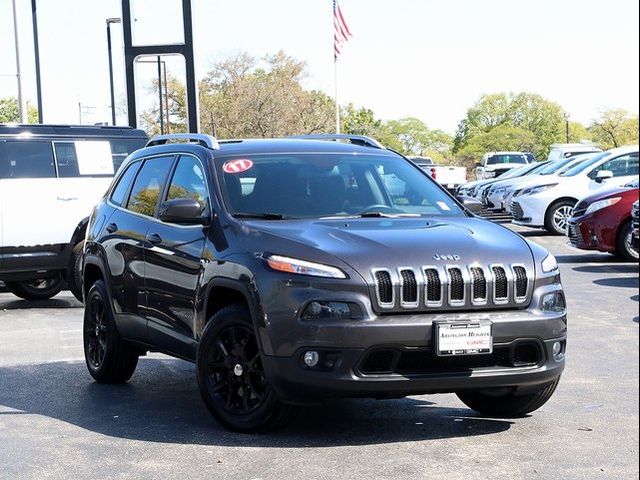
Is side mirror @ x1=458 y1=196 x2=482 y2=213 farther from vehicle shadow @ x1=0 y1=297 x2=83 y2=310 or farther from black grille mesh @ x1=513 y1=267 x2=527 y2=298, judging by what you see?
vehicle shadow @ x1=0 y1=297 x2=83 y2=310

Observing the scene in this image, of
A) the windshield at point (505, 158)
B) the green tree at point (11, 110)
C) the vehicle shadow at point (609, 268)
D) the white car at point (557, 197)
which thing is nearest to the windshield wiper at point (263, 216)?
the vehicle shadow at point (609, 268)

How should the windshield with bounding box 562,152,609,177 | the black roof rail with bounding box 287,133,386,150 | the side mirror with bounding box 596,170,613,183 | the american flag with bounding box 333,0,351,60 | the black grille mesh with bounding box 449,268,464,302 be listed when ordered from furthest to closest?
the american flag with bounding box 333,0,351,60
the windshield with bounding box 562,152,609,177
the side mirror with bounding box 596,170,613,183
the black roof rail with bounding box 287,133,386,150
the black grille mesh with bounding box 449,268,464,302

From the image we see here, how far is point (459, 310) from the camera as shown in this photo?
20.0 ft

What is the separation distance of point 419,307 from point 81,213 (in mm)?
8593

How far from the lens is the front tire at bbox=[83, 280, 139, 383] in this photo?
831cm

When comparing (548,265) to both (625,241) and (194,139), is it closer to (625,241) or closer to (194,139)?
(194,139)

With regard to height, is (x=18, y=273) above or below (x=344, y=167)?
below

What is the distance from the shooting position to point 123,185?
8742 mm

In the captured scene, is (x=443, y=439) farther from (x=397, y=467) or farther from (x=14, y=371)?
(x=14, y=371)

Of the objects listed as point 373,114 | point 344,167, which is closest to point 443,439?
point 344,167

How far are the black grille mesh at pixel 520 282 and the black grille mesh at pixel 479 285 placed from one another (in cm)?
21

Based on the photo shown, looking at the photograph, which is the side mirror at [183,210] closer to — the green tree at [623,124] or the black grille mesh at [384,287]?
the black grille mesh at [384,287]

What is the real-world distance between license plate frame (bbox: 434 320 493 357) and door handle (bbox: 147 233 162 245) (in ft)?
7.56

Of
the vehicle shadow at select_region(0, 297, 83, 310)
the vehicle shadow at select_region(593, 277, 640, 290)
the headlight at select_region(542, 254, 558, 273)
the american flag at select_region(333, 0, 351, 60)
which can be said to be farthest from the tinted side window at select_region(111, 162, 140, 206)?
the american flag at select_region(333, 0, 351, 60)
